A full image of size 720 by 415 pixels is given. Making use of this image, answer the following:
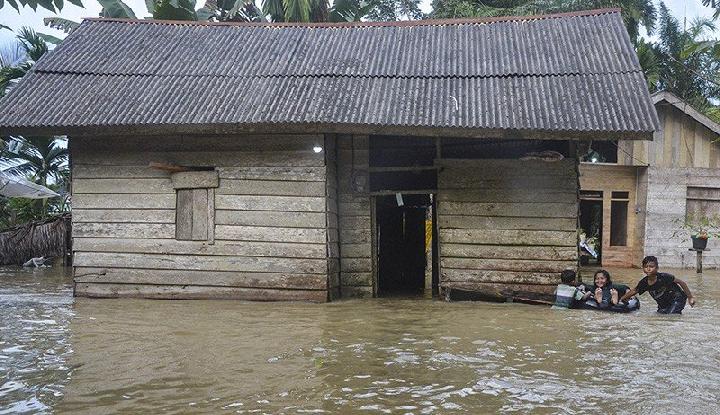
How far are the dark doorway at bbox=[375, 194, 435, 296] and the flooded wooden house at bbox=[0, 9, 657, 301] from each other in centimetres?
257

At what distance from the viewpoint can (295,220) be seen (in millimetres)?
9820

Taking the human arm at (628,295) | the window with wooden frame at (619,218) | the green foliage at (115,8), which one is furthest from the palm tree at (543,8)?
the human arm at (628,295)

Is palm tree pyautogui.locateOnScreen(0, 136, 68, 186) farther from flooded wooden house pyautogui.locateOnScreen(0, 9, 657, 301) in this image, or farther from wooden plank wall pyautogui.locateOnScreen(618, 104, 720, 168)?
wooden plank wall pyautogui.locateOnScreen(618, 104, 720, 168)

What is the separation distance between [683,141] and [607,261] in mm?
3565

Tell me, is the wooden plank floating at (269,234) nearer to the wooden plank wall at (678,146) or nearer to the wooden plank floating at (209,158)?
the wooden plank floating at (209,158)

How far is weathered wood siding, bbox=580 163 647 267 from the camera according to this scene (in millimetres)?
17125

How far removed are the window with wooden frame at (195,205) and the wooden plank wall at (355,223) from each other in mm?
1992

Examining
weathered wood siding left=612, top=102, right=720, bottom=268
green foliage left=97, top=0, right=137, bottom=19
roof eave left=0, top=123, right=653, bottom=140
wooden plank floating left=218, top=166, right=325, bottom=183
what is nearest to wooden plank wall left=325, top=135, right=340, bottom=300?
wooden plank floating left=218, top=166, right=325, bottom=183

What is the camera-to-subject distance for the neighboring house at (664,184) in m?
16.7

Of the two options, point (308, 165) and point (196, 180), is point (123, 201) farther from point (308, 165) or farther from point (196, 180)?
point (308, 165)

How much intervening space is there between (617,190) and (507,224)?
8.35m

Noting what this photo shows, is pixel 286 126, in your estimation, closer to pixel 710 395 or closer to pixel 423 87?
pixel 423 87

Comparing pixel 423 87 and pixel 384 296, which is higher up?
pixel 423 87

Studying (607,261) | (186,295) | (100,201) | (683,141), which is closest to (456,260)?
(186,295)
